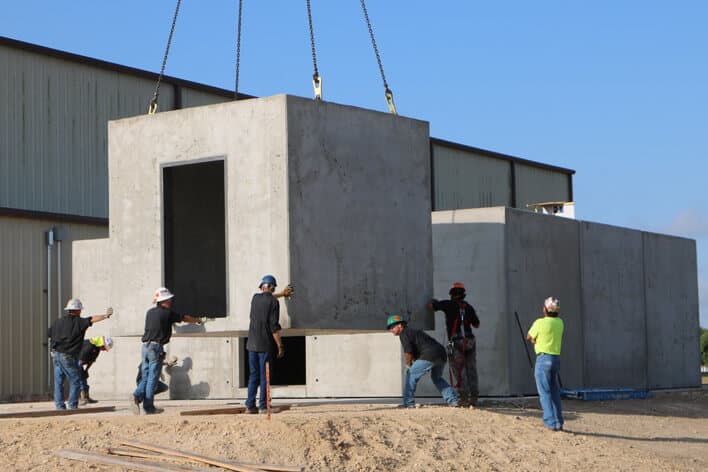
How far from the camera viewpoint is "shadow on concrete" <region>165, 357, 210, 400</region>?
2322cm

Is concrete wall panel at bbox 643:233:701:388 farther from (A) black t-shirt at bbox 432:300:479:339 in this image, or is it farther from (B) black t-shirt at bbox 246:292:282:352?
(B) black t-shirt at bbox 246:292:282:352

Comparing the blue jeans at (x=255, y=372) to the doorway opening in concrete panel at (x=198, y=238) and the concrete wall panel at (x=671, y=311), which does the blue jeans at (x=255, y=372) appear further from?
the concrete wall panel at (x=671, y=311)

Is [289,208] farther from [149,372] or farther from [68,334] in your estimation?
[68,334]

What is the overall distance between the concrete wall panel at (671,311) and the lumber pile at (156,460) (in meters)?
16.0

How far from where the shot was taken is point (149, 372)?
15.2m

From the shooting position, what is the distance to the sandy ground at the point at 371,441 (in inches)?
485

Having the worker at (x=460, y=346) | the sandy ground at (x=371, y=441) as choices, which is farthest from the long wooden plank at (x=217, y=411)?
the worker at (x=460, y=346)

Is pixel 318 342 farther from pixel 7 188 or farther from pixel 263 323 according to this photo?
pixel 7 188

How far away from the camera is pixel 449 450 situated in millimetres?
13234

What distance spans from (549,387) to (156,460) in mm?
5136

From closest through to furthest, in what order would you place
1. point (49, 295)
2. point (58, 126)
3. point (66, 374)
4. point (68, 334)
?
point (68, 334), point (66, 374), point (49, 295), point (58, 126)

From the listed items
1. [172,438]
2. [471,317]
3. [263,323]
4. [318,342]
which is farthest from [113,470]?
[318,342]

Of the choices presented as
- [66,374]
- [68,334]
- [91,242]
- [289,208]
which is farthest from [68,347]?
[91,242]

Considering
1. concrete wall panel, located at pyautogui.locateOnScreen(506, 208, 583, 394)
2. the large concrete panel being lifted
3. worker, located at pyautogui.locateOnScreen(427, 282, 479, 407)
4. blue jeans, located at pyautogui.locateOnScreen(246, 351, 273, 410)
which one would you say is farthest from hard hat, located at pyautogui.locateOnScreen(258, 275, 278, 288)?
concrete wall panel, located at pyautogui.locateOnScreen(506, 208, 583, 394)
